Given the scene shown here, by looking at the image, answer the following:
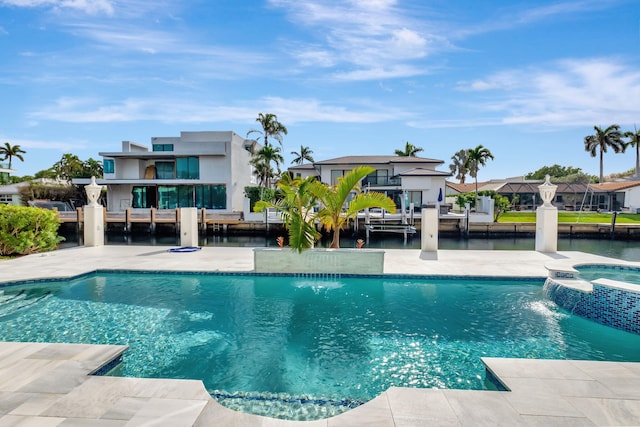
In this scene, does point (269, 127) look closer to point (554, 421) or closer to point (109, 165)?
point (109, 165)

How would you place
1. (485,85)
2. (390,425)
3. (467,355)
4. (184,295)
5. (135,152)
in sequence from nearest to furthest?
(390,425)
(467,355)
(184,295)
(485,85)
(135,152)

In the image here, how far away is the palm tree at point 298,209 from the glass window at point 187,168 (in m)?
25.5

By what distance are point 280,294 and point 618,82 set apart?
1560 centimetres

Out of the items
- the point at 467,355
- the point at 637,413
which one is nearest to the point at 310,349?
the point at 467,355

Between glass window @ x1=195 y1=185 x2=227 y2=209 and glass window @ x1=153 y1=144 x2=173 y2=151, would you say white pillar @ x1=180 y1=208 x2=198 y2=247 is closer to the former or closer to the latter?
glass window @ x1=195 y1=185 x2=227 y2=209

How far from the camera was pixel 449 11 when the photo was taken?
11055 mm

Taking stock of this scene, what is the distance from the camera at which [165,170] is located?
114 ft

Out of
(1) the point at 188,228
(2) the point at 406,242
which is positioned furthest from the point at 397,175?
(1) the point at 188,228

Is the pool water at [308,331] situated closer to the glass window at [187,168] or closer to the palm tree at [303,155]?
the glass window at [187,168]

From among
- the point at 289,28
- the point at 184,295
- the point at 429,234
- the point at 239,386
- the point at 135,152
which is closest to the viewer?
the point at 239,386

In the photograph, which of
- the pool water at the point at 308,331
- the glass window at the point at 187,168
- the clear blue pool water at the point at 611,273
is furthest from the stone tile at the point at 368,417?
the glass window at the point at 187,168

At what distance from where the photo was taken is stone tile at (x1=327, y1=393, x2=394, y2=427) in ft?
10.4

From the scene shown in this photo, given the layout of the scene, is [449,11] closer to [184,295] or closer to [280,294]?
[280,294]

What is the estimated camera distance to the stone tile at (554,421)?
10.3ft
